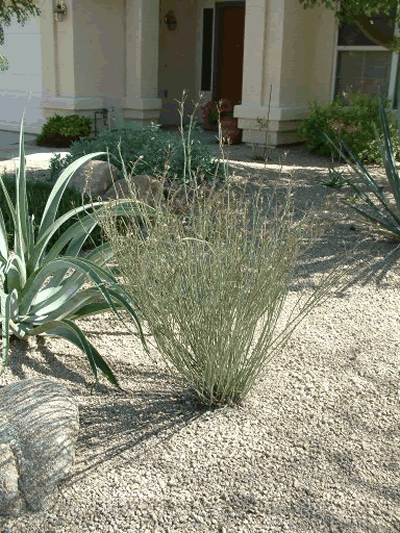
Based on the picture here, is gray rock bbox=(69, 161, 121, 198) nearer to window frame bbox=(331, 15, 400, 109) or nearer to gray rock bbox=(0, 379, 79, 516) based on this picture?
gray rock bbox=(0, 379, 79, 516)

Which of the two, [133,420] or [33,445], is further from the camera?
[133,420]

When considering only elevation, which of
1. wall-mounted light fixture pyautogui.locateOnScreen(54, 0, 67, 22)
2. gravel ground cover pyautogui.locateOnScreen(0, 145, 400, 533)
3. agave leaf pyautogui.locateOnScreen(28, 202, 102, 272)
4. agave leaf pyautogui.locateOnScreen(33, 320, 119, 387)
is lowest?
gravel ground cover pyautogui.locateOnScreen(0, 145, 400, 533)

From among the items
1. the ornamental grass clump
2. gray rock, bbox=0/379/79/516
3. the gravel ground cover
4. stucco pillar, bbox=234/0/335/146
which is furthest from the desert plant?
gray rock, bbox=0/379/79/516

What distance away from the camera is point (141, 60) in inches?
503

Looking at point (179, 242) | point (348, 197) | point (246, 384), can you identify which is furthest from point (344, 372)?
point (348, 197)

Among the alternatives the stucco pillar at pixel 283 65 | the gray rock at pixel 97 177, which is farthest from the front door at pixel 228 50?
the gray rock at pixel 97 177

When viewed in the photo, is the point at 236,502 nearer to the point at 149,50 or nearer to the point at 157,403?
the point at 157,403

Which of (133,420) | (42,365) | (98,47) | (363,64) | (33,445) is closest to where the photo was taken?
(33,445)

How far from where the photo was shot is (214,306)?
2930 mm

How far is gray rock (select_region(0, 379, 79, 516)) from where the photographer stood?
2.50 m

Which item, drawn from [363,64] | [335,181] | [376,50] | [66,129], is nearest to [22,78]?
[66,129]

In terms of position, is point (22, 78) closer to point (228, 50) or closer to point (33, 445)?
point (228, 50)

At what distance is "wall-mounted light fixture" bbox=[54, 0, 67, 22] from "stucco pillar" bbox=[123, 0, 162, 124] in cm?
123

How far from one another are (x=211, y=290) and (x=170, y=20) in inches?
504
